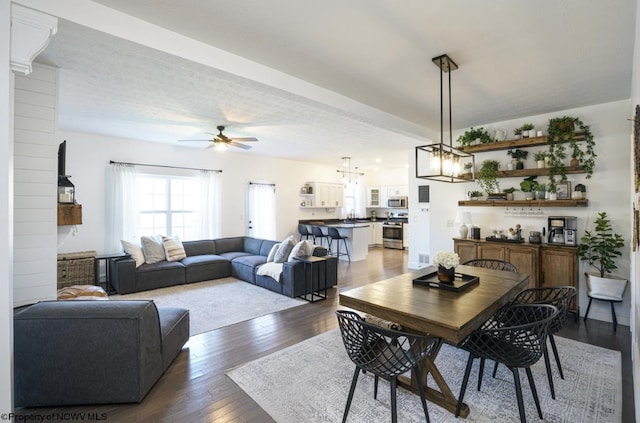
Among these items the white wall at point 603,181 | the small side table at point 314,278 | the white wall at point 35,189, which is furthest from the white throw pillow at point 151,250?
Answer: the white wall at point 603,181

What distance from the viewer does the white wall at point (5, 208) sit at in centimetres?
157

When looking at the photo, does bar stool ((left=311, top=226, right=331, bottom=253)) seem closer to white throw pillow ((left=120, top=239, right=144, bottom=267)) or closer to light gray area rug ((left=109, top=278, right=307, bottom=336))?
light gray area rug ((left=109, top=278, right=307, bottom=336))

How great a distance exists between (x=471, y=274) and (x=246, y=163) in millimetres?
5891

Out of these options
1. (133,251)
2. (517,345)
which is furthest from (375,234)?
(517,345)

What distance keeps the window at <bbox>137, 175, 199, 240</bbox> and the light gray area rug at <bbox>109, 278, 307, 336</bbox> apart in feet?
5.14

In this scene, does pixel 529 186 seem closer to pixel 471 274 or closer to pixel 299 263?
pixel 471 274

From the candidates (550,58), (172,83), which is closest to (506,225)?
(550,58)

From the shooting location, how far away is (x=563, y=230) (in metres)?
3.93

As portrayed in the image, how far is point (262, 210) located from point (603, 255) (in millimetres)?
6433

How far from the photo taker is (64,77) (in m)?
3.04

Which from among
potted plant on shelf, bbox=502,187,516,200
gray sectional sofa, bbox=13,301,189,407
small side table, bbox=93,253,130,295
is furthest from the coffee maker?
small side table, bbox=93,253,130,295

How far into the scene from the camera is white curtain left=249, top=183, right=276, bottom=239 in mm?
7582

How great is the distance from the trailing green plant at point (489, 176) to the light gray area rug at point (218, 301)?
327 cm

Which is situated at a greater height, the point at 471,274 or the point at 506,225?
the point at 506,225
